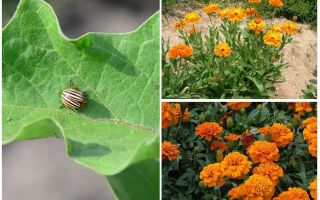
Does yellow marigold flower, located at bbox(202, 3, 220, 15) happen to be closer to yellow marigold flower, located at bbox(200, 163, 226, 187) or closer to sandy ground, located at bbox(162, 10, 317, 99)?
sandy ground, located at bbox(162, 10, 317, 99)

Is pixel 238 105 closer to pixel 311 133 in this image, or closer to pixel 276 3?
pixel 311 133

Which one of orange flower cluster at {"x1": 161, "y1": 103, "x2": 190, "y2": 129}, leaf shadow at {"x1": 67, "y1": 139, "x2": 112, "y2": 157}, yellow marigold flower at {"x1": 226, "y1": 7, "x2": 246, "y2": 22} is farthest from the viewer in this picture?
yellow marigold flower at {"x1": 226, "y1": 7, "x2": 246, "y2": 22}

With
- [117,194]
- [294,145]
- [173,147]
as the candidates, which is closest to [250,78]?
[294,145]

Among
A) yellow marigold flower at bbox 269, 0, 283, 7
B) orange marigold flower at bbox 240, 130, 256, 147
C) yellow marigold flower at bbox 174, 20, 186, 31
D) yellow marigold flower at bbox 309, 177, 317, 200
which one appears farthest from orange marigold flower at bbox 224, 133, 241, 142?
yellow marigold flower at bbox 269, 0, 283, 7

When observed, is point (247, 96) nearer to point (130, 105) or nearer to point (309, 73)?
point (309, 73)

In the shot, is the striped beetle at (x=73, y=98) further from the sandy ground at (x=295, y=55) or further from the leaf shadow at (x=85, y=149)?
the sandy ground at (x=295, y=55)

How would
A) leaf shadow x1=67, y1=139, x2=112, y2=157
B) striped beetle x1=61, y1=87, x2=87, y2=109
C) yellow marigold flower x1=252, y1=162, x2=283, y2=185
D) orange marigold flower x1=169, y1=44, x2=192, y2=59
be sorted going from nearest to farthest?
leaf shadow x1=67, y1=139, x2=112, y2=157, striped beetle x1=61, y1=87, x2=87, y2=109, yellow marigold flower x1=252, y1=162, x2=283, y2=185, orange marigold flower x1=169, y1=44, x2=192, y2=59
